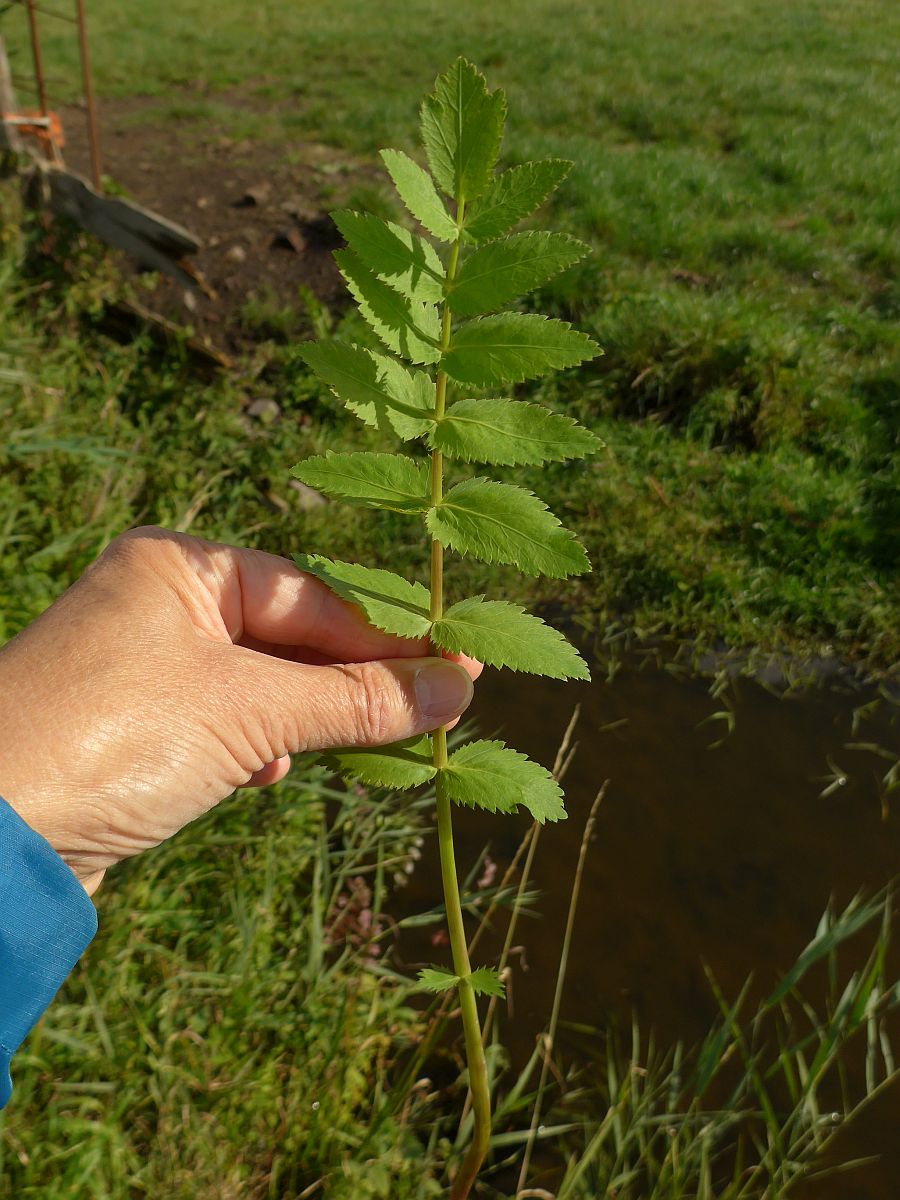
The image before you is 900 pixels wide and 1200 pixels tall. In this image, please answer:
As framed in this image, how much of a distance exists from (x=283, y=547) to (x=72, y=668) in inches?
117

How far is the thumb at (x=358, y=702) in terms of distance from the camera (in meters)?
1.65

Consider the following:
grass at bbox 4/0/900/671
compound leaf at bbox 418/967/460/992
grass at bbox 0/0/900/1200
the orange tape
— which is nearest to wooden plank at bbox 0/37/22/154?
the orange tape

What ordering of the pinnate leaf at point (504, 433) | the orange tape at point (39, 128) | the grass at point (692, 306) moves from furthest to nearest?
the orange tape at point (39, 128), the grass at point (692, 306), the pinnate leaf at point (504, 433)

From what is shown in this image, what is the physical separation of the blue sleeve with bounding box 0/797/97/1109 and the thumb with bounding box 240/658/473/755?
42 centimetres

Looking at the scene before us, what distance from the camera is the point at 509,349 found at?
129 cm

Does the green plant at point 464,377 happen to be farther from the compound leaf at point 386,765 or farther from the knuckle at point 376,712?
the knuckle at point 376,712

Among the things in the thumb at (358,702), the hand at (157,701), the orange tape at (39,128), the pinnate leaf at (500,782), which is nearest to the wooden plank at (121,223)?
the orange tape at (39,128)

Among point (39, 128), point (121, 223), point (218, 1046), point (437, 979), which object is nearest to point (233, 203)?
point (39, 128)

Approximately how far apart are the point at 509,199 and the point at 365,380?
Result: 12.0 inches

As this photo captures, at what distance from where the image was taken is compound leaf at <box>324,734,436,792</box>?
155 cm

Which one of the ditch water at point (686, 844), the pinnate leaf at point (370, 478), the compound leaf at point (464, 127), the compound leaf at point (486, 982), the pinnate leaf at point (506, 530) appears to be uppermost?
the compound leaf at point (464, 127)

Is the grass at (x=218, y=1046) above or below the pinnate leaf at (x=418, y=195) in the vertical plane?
below

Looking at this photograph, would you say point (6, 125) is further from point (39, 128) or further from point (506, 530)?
point (506, 530)

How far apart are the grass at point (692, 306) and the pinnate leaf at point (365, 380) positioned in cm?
303
